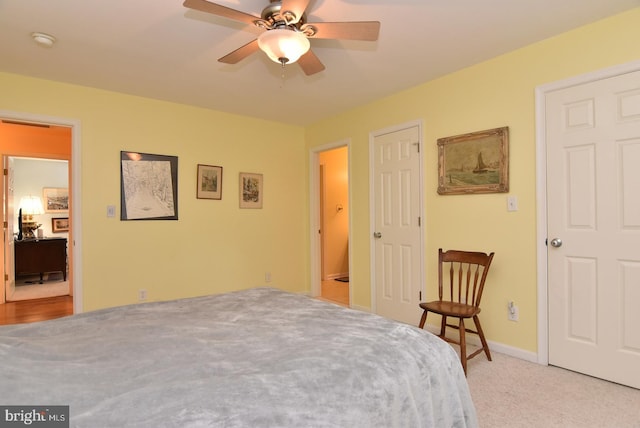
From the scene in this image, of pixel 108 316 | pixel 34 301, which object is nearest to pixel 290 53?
pixel 108 316

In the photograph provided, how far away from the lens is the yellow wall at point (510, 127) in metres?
2.38

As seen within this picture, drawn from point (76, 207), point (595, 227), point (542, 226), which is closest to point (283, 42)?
point (542, 226)

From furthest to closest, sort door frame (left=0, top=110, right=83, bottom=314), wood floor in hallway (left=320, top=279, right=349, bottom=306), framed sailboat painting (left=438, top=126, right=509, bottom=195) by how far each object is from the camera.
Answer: wood floor in hallway (left=320, top=279, right=349, bottom=306), door frame (left=0, top=110, right=83, bottom=314), framed sailboat painting (left=438, top=126, right=509, bottom=195)

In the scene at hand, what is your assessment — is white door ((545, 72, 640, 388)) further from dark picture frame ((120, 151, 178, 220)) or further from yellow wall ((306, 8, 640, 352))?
dark picture frame ((120, 151, 178, 220))

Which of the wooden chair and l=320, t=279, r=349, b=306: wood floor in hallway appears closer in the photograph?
the wooden chair

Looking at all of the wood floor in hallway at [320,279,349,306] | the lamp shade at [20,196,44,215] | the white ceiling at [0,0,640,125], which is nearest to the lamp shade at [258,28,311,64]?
the white ceiling at [0,0,640,125]

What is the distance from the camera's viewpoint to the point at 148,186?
371 cm

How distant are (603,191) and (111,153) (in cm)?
430

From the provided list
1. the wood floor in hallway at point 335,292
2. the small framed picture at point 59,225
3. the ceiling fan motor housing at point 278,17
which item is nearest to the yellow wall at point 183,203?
the wood floor in hallway at point 335,292

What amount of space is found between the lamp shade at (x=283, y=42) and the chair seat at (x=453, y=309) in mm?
2042

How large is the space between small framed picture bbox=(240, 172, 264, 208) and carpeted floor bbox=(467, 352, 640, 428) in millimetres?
3084

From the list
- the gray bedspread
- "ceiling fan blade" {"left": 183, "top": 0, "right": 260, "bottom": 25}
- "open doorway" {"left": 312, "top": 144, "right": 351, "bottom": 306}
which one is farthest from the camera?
"open doorway" {"left": 312, "top": 144, "right": 351, "bottom": 306}

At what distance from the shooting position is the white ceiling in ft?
7.00

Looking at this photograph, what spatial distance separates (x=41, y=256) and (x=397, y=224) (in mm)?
6112
